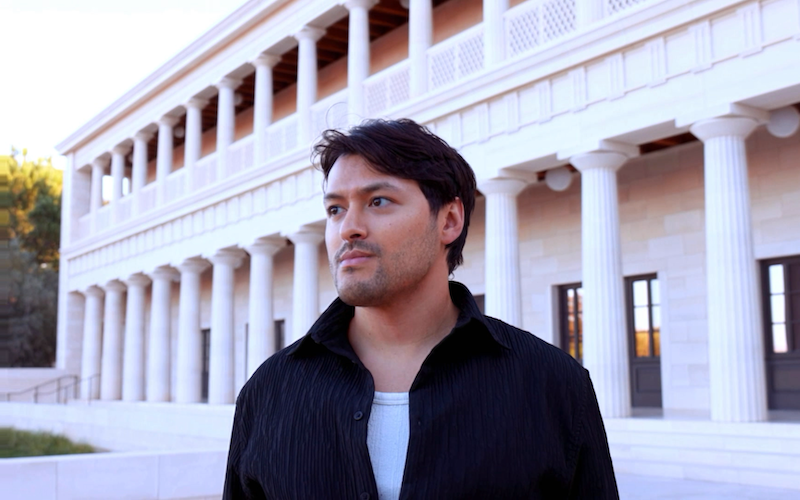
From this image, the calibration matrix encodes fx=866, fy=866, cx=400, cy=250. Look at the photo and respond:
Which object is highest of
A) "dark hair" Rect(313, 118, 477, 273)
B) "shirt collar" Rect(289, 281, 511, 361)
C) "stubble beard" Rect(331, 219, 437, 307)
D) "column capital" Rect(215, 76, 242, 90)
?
"column capital" Rect(215, 76, 242, 90)

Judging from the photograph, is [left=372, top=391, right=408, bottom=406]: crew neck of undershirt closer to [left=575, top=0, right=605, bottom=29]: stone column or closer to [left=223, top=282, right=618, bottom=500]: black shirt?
[left=223, top=282, right=618, bottom=500]: black shirt

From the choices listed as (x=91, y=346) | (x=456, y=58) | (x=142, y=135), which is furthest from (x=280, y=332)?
(x=456, y=58)

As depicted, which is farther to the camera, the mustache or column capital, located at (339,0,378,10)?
column capital, located at (339,0,378,10)

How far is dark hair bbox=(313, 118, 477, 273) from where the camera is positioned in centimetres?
232

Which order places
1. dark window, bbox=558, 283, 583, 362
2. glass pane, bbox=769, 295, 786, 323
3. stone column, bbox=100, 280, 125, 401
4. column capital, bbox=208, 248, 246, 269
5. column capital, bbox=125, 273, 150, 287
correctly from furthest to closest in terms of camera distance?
stone column, bbox=100, 280, 125, 401 → column capital, bbox=125, 273, 150, 287 → column capital, bbox=208, 248, 246, 269 → dark window, bbox=558, 283, 583, 362 → glass pane, bbox=769, 295, 786, 323

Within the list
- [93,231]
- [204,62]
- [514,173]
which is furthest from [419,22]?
[93,231]

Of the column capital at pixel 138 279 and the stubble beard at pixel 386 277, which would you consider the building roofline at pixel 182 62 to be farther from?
the stubble beard at pixel 386 277

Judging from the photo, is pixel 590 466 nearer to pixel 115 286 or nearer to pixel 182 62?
pixel 182 62

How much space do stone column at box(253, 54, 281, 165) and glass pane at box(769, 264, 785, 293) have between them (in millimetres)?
15324

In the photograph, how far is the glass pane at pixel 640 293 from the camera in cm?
2006

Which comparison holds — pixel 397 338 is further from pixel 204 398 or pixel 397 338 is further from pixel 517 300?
pixel 204 398

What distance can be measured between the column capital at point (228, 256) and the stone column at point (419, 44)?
1031 centimetres

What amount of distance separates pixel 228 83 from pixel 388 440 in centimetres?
2888

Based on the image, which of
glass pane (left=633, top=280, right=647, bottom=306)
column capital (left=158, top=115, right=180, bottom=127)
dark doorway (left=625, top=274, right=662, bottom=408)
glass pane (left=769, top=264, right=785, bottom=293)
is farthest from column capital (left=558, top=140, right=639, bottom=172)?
column capital (left=158, top=115, right=180, bottom=127)
